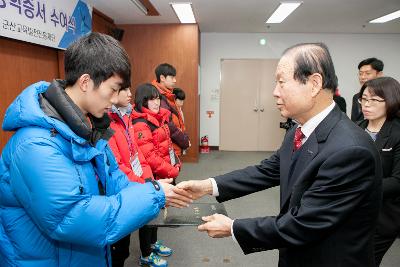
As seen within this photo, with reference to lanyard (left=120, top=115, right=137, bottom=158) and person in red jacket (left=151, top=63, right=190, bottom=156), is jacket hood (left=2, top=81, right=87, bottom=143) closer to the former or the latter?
lanyard (left=120, top=115, right=137, bottom=158)

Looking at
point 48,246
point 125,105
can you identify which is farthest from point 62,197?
point 125,105

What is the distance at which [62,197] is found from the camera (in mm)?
879

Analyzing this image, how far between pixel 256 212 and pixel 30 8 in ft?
10.8

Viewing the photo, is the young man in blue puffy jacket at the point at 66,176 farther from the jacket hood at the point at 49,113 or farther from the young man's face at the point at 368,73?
the young man's face at the point at 368,73

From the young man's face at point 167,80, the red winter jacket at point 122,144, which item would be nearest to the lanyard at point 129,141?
the red winter jacket at point 122,144

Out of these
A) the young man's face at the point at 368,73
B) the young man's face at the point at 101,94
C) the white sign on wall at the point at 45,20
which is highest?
the white sign on wall at the point at 45,20

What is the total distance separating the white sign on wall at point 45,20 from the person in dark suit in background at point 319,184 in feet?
8.66

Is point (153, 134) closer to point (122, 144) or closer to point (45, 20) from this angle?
point (122, 144)

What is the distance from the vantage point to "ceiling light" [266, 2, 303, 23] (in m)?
4.35

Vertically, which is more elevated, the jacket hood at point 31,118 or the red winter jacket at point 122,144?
the jacket hood at point 31,118

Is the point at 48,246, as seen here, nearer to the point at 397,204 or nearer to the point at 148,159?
the point at 148,159

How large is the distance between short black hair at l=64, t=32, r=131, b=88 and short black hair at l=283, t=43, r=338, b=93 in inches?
25.0

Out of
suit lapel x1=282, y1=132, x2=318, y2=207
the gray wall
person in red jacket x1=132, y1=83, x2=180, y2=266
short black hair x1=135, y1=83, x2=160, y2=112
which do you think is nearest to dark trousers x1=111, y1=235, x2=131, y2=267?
person in red jacket x1=132, y1=83, x2=180, y2=266

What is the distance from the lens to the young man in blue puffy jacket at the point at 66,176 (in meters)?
0.88
